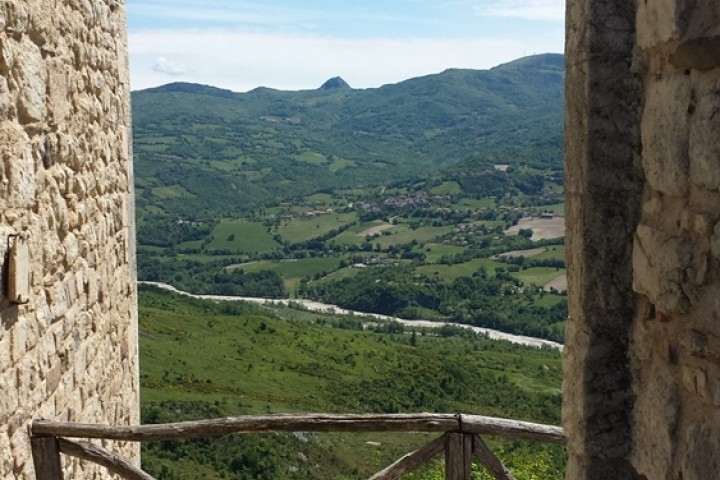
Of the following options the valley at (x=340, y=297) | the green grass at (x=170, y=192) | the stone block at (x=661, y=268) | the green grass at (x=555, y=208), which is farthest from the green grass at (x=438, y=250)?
the stone block at (x=661, y=268)

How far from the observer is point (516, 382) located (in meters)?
36.5

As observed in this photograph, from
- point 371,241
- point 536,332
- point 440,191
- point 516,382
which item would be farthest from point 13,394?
point 440,191

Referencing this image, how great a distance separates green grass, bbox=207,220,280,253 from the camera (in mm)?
113938

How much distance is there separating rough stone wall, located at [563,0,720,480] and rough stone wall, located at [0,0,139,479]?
2216mm

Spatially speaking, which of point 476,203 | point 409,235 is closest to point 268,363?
point 409,235

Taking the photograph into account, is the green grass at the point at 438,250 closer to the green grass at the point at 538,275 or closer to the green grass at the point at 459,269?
the green grass at the point at 459,269

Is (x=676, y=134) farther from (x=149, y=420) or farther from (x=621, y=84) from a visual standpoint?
(x=149, y=420)

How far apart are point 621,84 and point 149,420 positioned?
13253 mm

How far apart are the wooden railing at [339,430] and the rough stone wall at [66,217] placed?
12 centimetres

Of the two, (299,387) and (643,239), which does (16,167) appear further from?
(299,387)

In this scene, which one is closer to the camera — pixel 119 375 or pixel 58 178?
pixel 58 178

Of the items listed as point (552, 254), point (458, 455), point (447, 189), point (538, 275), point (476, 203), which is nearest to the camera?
point (458, 455)

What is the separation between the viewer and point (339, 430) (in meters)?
4.00

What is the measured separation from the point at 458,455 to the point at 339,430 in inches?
22.5
